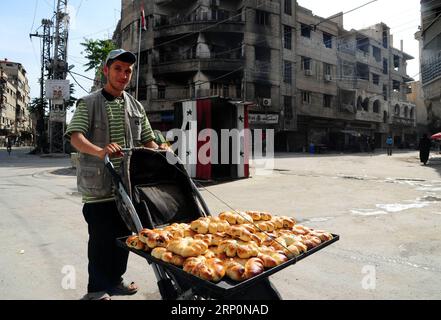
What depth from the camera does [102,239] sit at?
8.79ft

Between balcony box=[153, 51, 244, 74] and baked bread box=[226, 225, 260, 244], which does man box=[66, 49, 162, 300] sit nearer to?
baked bread box=[226, 225, 260, 244]

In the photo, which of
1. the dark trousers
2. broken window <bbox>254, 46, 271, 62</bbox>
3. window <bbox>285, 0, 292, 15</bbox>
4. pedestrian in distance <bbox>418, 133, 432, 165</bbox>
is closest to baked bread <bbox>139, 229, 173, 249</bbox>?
the dark trousers

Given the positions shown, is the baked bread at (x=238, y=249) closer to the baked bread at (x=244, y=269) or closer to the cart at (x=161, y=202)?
the baked bread at (x=244, y=269)

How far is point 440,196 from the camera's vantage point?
336 inches

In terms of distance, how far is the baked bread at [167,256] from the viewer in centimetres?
179

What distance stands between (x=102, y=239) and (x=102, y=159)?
2.20ft

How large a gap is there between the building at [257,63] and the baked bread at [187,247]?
80.6 ft

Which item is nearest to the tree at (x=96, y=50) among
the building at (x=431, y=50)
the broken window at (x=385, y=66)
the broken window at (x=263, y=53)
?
the broken window at (x=263, y=53)

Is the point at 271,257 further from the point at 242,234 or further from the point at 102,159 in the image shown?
the point at 102,159

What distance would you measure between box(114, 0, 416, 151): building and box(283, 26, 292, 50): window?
99 millimetres

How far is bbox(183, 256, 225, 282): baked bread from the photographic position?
1.60 m

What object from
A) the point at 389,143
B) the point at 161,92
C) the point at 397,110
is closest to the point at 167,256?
the point at 161,92

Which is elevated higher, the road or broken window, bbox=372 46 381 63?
broken window, bbox=372 46 381 63
